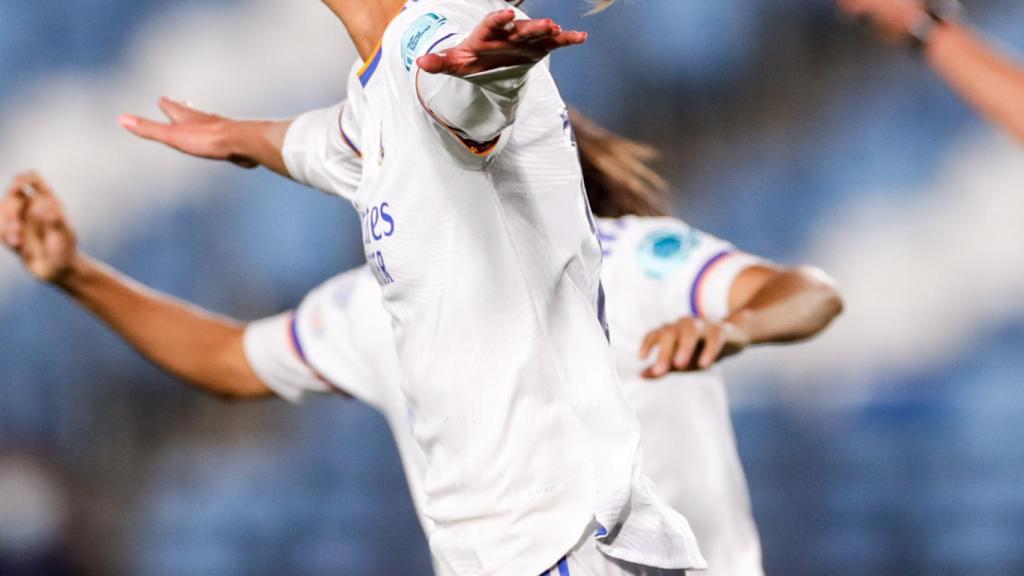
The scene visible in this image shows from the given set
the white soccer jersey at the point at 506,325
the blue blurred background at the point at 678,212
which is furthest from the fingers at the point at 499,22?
the blue blurred background at the point at 678,212

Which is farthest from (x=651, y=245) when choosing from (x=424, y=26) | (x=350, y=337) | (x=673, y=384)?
(x=424, y=26)

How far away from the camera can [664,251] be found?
2.11 metres

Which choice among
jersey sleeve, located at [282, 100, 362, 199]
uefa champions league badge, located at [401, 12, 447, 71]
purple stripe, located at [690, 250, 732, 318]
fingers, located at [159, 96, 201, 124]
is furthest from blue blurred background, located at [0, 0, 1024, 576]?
uefa champions league badge, located at [401, 12, 447, 71]

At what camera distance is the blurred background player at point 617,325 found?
6.57 feet

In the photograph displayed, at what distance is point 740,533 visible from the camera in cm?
216

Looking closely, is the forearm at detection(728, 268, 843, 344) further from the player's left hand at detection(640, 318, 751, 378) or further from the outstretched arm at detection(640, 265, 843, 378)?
the player's left hand at detection(640, 318, 751, 378)

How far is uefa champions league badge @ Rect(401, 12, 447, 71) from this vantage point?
1171 mm

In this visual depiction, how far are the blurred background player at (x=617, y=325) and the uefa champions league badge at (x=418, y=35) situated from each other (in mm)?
647

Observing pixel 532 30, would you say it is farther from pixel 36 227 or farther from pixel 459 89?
pixel 36 227

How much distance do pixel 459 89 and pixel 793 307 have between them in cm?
88

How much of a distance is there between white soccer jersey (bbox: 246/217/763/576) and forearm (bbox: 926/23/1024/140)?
596 mm

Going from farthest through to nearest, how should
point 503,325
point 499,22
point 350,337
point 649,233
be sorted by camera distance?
point 350,337 < point 649,233 < point 503,325 < point 499,22

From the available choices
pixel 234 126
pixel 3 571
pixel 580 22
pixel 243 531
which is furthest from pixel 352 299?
pixel 3 571

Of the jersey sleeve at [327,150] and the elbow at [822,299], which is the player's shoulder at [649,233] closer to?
the elbow at [822,299]
